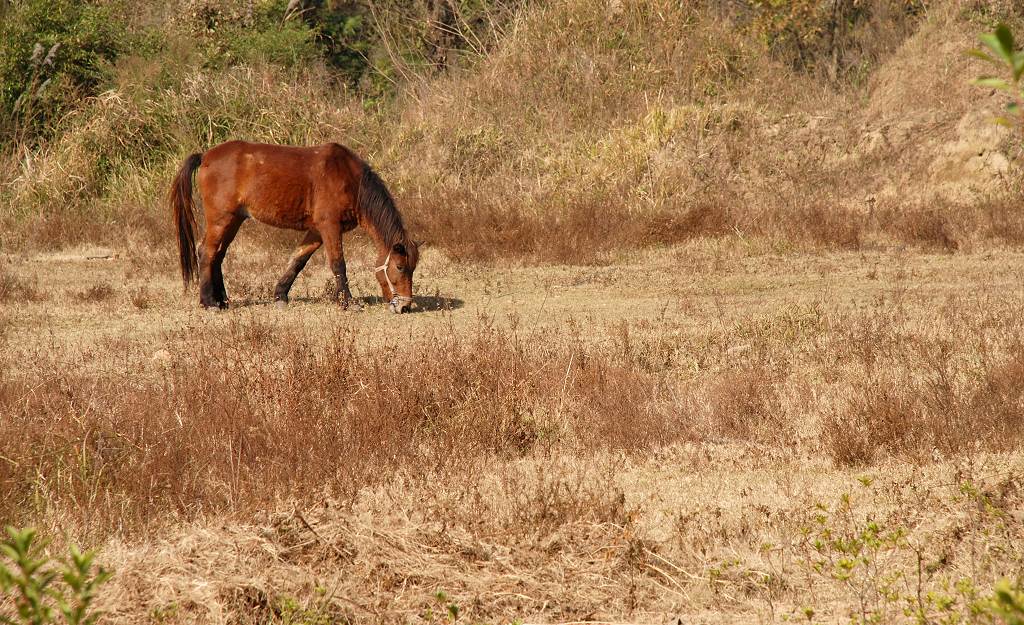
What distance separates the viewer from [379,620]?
13.3 ft

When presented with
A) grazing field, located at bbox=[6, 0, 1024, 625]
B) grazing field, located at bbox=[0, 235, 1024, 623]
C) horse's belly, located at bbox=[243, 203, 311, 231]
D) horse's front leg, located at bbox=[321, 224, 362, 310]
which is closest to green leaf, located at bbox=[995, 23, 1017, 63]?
grazing field, located at bbox=[6, 0, 1024, 625]

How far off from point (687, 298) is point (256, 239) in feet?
24.8

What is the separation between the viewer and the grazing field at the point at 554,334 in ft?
14.7

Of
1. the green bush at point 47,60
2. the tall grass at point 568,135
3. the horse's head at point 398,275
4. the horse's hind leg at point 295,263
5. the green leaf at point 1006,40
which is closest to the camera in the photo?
the green leaf at point 1006,40

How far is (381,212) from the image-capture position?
11336 mm

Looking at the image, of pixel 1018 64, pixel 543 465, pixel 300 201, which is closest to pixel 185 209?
Result: pixel 300 201

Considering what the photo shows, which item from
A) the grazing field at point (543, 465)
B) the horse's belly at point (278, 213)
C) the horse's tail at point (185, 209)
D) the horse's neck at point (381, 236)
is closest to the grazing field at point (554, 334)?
the grazing field at point (543, 465)

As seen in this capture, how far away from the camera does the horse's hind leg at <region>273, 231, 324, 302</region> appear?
38.9 ft

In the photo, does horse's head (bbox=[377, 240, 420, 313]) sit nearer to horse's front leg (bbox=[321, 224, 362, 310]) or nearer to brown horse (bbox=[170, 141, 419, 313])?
brown horse (bbox=[170, 141, 419, 313])

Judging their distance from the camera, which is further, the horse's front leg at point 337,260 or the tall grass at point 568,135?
the tall grass at point 568,135

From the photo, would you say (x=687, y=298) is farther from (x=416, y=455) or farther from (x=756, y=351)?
(x=416, y=455)

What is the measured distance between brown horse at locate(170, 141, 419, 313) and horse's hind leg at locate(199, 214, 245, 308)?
0.04 feet

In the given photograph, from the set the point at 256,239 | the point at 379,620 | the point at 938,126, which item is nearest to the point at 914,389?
the point at 379,620

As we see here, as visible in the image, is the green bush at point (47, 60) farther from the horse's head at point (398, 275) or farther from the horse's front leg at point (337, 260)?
the horse's head at point (398, 275)
